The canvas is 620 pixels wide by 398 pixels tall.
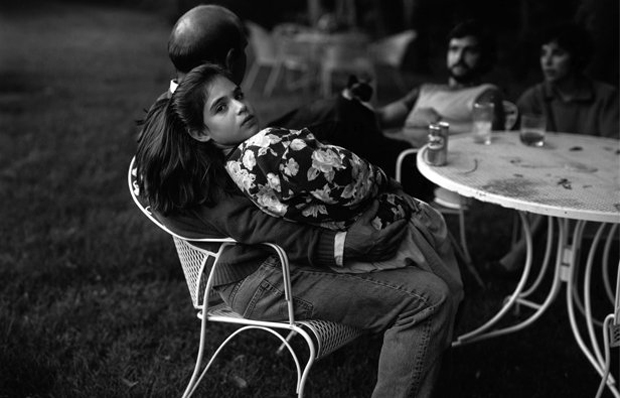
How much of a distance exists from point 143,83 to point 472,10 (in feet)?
15.2

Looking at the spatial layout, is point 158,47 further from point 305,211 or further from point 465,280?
point 305,211

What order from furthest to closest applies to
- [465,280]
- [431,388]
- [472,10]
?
[472,10]
[465,280]
[431,388]

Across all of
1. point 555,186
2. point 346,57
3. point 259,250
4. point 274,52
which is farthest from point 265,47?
point 259,250

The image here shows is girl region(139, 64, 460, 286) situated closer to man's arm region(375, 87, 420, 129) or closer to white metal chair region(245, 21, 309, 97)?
man's arm region(375, 87, 420, 129)

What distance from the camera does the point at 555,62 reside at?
3838mm

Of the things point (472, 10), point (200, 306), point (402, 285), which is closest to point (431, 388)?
point (402, 285)

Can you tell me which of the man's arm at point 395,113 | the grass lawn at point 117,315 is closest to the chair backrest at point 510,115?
the man's arm at point 395,113

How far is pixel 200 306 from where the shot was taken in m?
2.36

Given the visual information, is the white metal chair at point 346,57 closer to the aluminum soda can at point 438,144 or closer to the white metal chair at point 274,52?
the white metal chair at point 274,52

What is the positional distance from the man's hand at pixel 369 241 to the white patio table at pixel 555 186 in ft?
1.35

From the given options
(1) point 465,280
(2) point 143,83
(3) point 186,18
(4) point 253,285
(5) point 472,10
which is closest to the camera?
(4) point 253,285

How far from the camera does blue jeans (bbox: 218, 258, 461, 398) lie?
2057mm

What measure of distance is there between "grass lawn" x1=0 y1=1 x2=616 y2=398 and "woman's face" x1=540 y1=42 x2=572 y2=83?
1005 mm

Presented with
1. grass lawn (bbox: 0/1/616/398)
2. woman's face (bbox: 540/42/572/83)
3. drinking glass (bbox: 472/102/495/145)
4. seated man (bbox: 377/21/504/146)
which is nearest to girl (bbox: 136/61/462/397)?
grass lawn (bbox: 0/1/616/398)
